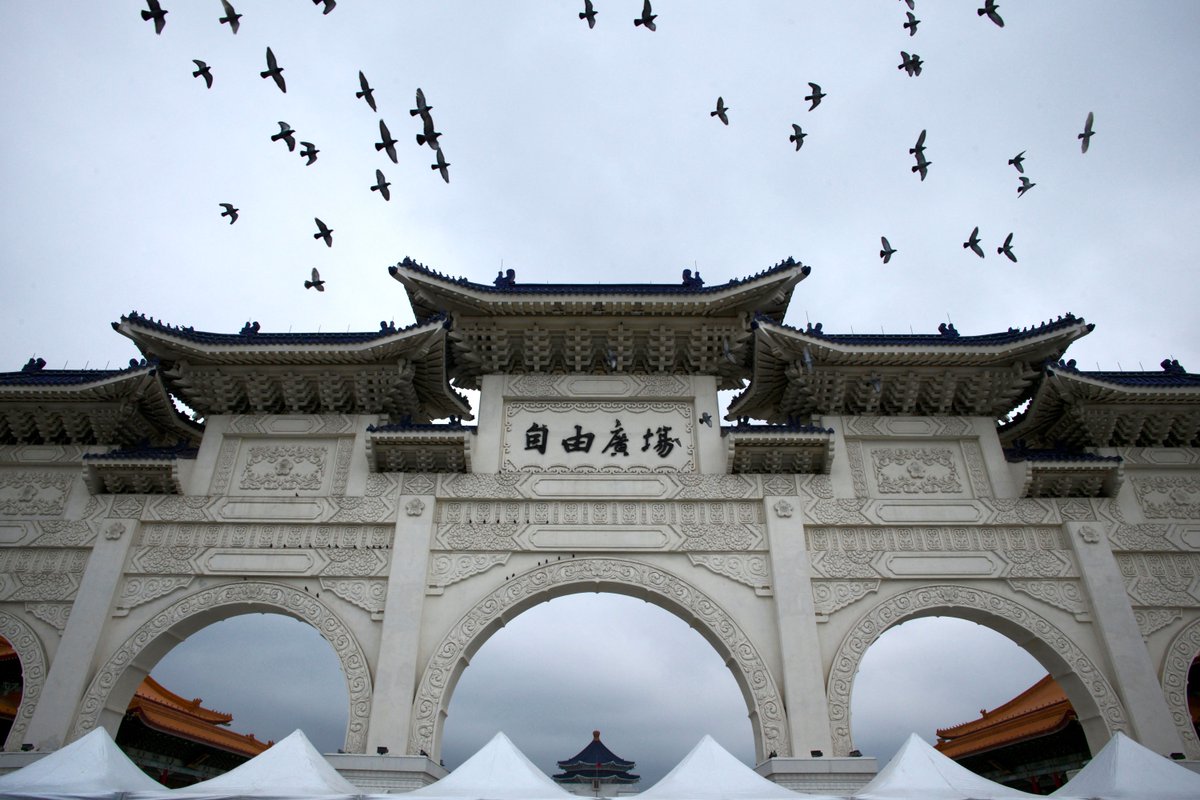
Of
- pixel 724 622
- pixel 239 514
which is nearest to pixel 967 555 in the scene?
pixel 724 622

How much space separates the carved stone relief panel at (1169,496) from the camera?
9.35 metres

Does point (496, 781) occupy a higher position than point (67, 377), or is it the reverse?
point (67, 377)

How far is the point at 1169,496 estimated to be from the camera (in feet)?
31.1

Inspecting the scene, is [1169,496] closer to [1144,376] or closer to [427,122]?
[1144,376]

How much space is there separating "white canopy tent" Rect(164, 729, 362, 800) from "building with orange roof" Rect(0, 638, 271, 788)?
7.39 metres

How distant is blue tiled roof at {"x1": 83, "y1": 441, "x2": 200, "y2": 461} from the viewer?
9.39 meters

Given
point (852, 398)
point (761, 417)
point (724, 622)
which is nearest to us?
point (724, 622)

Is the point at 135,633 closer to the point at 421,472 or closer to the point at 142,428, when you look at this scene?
the point at 142,428

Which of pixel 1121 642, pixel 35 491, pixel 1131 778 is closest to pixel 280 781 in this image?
pixel 35 491

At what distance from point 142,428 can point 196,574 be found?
8.70 ft

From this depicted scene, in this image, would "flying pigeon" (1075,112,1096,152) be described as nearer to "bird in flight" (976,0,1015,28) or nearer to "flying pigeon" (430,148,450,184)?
"bird in flight" (976,0,1015,28)

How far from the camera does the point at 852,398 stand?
10047mm

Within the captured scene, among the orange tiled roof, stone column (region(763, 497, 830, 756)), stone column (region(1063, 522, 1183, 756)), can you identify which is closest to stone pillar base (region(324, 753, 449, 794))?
stone column (region(763, 497, 830, 756))

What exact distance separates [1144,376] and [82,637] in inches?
537
